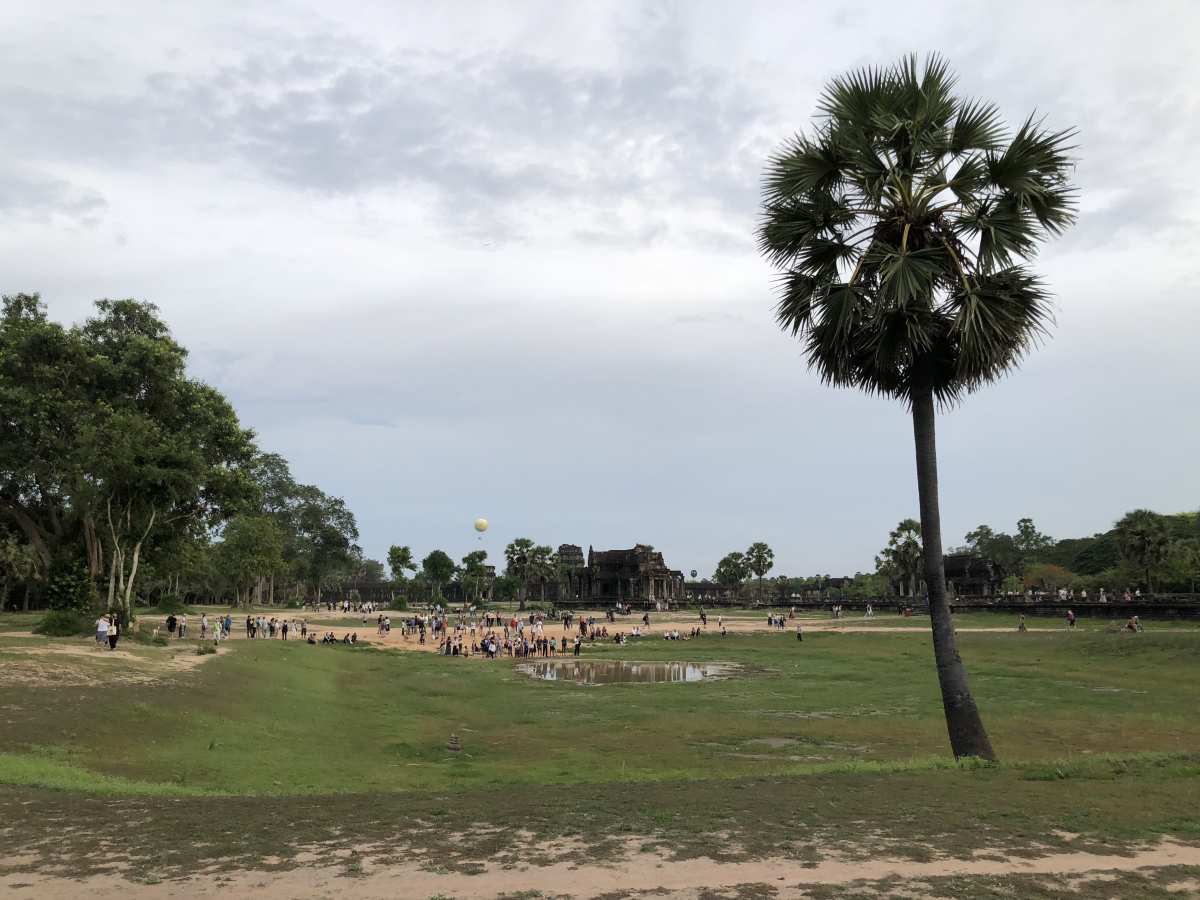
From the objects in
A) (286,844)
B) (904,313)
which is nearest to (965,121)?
(904,313)

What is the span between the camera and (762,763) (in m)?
18.5

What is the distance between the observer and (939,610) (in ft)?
46.7

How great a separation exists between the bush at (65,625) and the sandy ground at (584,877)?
31.3m

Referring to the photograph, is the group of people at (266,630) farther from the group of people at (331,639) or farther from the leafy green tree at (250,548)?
the leafy green tree at (250,548)

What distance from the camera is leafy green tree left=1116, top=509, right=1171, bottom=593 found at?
76750 mm

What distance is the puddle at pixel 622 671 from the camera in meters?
39.7

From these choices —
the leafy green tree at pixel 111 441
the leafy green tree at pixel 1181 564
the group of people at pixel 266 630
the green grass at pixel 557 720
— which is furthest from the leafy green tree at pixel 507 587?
the green grass at pixel 557 720

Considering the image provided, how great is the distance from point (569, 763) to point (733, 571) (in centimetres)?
15062

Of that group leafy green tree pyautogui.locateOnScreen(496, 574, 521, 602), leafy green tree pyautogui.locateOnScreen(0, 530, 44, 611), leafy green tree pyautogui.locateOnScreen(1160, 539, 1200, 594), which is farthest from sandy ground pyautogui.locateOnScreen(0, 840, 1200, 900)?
leafy green tree pyautogui.locateOnScreen(496, 574, 521, 602)

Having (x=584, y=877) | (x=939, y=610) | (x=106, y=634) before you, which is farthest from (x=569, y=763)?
(x=106, y=634)

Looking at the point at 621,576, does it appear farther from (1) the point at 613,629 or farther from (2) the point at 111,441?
(2) the point at 111,441

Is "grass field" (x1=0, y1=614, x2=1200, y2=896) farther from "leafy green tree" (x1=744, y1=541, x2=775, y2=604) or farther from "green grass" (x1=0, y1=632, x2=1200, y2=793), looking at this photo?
"leafy green tree" (x1=744, y1=541, x2=775, y2=604)

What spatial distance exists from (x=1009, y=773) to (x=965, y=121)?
1094 cm

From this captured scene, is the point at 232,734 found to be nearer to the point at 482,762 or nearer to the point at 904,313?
the point at 482,762
